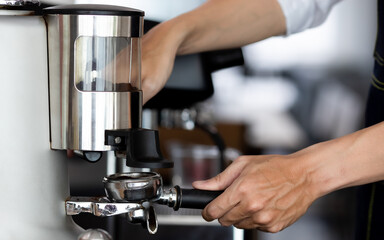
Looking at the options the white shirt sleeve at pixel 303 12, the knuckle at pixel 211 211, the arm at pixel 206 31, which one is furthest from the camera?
the white shirt sleeve at pixel 303 12

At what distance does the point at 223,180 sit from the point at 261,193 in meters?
0.06

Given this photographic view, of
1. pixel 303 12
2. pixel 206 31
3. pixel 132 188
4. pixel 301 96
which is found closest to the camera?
pixel 132 188

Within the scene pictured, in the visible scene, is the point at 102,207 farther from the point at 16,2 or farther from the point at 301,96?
the point at 301,96

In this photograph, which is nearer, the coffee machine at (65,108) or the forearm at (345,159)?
the coffee machine at (65,108)

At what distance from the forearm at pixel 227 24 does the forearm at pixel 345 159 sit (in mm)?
279

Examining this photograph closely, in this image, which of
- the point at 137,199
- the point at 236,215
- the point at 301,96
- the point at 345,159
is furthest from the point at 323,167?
the point at 301,96

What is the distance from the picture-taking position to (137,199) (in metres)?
0.70

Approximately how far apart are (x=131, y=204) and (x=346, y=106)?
10.1ft

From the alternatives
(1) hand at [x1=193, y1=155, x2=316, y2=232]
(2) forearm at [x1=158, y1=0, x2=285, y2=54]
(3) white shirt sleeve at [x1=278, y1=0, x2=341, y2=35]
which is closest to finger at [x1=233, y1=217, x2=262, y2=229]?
(1) hand at [x1=193, y1=155, x2=316, y2=232]

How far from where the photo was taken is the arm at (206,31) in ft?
3.09

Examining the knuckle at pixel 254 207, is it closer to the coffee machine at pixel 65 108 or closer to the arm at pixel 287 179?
the arm at pixel 287 179

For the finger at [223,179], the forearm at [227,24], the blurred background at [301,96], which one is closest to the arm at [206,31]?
the forearm at [227,24]

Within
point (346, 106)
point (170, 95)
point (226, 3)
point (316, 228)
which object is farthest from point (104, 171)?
point (346, 106)

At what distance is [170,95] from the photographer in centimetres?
121
